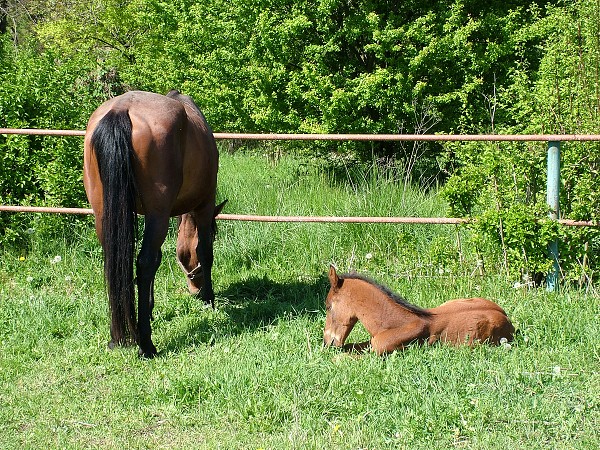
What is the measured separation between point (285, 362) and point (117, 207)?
1.67 m

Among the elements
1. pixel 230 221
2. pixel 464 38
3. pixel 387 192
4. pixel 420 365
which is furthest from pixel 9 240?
pixel 464 38

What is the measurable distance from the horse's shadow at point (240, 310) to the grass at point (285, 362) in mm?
23

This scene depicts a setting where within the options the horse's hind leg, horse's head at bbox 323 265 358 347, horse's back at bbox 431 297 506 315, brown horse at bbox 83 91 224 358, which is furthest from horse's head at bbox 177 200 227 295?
horse's back at bbox 431 297 506 315

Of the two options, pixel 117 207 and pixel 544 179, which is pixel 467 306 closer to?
pixel 544 179

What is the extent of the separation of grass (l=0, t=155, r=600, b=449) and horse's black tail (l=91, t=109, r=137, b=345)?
1.77ft

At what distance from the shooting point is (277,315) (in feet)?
20.1

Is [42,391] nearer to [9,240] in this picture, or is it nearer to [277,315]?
[277,315]

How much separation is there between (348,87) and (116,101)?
7.52m

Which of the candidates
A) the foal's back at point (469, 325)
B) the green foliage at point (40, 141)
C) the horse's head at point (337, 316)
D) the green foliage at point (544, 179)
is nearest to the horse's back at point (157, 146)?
the horse's head at point (337, 316)

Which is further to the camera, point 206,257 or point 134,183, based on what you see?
point 206,257

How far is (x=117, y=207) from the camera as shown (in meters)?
5.14

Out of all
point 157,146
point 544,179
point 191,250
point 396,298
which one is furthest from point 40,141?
point 544,179

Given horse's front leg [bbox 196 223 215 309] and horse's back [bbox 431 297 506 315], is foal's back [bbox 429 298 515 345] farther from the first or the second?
horse's front leg [bbox 196 223 215 309]

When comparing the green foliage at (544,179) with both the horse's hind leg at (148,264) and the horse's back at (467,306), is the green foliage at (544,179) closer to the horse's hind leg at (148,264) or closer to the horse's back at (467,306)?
the horse's back at (467,306)
